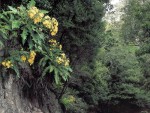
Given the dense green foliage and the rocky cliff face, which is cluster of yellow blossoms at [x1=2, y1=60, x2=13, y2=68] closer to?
the rocky cliff face

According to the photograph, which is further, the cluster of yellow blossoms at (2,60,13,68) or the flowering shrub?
the cluster of yellow blossoms at (2,60,13,68)

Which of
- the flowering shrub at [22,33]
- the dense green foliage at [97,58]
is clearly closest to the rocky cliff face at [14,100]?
A: the flowering shrub at [22,33]

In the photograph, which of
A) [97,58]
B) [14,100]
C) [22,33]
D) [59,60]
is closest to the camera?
[22,33]

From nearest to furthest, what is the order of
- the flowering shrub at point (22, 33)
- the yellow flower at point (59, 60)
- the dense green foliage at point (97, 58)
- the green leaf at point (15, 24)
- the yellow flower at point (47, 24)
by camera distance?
the green leaf at point (15, 24), the flowering shrub at point (22, 33), the yellow flower at point (47, 24), the yellow flower at point (59, 60), the dense green foliage at point (97, 58)

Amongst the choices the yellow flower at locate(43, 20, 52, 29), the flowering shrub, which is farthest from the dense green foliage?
the yellow flower at locate(43, 20, 52, 29)

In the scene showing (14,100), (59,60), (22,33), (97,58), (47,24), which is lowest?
(14,100)

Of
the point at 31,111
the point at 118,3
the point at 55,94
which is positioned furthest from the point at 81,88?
the point at 118,3

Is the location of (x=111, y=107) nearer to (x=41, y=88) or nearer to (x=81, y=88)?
(x=81, y=88)

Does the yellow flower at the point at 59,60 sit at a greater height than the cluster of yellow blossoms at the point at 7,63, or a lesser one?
greater

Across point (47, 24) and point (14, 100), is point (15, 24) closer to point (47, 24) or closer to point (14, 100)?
point (47, 24)

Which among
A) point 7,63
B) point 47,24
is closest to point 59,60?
point 47,24

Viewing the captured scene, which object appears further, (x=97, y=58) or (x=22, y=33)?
(x=97, y=58)

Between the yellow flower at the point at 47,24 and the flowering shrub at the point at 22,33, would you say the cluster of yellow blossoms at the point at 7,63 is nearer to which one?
the flowering shrub at the point at 22,33

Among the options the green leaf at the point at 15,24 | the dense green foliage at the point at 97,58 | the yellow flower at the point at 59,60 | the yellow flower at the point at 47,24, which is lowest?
the green leaf at the point at 15,24
